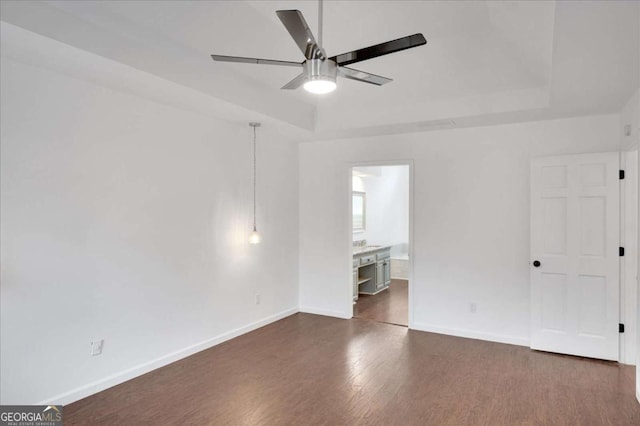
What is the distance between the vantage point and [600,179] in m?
3.86

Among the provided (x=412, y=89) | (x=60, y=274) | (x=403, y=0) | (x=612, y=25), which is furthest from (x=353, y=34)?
(x=60, y=274)

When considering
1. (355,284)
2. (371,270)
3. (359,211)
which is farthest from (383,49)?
(359,211)

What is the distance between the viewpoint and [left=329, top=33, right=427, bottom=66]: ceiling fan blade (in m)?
1.94

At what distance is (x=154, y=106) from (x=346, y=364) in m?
3.09

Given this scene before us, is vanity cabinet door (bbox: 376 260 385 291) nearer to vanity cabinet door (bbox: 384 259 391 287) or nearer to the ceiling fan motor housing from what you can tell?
vanity cabinet door (bbox: 384 259 391 287)

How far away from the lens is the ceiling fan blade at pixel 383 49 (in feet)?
6.37

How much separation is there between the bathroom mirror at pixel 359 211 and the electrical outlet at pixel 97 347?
5.29m

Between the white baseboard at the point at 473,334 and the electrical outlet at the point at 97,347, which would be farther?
the white baseboard at the point at 473,334

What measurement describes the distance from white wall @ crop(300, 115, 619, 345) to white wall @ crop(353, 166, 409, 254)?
10.2 ft

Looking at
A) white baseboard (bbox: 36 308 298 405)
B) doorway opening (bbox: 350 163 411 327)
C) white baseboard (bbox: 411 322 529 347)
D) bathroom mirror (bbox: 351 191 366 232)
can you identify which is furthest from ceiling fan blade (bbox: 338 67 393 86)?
bathroom mirror (bbox: 351 191 366 232)

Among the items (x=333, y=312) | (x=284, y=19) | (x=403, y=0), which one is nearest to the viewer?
(x=284, y=19)

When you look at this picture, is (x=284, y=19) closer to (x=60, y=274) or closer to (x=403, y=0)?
(x=403, y=0)

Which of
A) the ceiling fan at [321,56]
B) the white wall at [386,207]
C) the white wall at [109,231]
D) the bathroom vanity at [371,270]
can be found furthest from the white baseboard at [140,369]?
the white wall at [386,207]

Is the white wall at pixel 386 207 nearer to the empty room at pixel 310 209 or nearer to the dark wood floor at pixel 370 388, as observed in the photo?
the empty room at pixel 310 209
